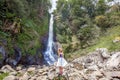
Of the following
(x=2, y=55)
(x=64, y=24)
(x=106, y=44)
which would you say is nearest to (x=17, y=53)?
(x=2, y=55)

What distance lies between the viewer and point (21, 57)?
23984mm

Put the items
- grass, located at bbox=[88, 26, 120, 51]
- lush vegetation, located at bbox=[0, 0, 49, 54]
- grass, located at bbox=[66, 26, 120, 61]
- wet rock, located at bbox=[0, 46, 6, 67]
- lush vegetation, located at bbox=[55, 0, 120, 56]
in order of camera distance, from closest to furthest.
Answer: wet rock, located at bbox=[0, 46, 6, 67] → lush vegetation, located at bbox=[0, 0, 49, 54] → grass, located at bbox=[88, 26, 120, 51] → grass, located at bbox=[66, 26, 120, 61] → lush vegetation, located at bbox=[55, 0, 120, 56]

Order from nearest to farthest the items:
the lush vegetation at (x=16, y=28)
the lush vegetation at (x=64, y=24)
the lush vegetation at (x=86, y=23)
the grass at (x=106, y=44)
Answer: the lush vegetation at (x=16, y=28), the lush vegetation at (x=64, y=24), the grass at (x=106, y=44), the lush vegetation at (x=86, y=23)

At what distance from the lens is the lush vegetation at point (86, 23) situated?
39338 mm

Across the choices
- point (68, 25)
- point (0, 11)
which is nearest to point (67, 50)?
point (68, 25)

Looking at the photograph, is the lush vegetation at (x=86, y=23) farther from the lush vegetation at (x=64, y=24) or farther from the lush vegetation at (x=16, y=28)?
the lush vegetation at (x=16, y=28)

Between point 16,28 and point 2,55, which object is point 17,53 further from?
point 2,55

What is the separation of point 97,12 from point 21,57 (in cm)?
2688

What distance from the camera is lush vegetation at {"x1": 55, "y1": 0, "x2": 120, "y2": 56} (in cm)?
3934

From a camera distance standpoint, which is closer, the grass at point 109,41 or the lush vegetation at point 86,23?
the grass at point 109,41

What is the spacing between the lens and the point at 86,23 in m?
44.8

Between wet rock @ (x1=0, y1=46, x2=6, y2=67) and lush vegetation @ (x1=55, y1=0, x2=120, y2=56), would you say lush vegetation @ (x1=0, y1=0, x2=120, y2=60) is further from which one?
wet rock @ (x1=0, y1=46, x2=6, y2=67)

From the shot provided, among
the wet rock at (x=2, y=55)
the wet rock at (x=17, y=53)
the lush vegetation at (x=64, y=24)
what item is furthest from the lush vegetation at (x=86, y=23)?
the wet rock at (x=2, y=55)

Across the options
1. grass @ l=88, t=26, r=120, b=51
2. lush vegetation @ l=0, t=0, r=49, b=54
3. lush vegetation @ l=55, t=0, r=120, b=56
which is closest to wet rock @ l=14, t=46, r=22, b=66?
lush vegetation @ l=0, t=0, r=49, b=54
